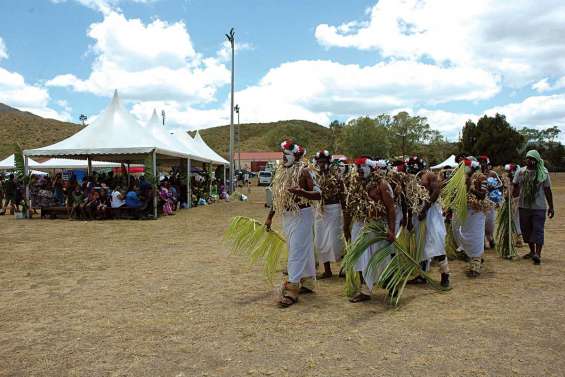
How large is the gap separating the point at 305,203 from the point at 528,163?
424 cm

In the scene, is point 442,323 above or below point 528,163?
below

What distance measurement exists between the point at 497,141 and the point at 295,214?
55596mm

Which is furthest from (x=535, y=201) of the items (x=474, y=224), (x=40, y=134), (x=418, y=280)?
(x=40, y=134)

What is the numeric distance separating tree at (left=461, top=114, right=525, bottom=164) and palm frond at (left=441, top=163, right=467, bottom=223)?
5172 cm

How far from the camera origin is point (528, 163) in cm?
732

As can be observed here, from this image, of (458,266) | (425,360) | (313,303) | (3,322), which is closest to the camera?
(425,360)

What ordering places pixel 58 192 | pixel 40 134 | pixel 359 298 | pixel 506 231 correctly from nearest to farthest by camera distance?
pixel 359 298 → pixel 506 231 → pixel 58 192 → pixel 40 134

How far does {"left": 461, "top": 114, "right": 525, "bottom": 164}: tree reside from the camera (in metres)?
54.2

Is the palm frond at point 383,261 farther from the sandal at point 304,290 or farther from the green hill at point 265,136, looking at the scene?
the green hill at point 265,136

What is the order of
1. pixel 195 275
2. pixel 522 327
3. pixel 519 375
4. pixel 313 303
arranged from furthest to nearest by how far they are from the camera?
1. pixel 195 275
2. pixel 313 303
3. pixel 522 327
4. pixel 519 375

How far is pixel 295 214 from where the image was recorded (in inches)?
202

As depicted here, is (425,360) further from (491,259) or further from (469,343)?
(491,259)

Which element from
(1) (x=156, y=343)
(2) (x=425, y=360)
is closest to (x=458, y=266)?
(2) (x=425, y=360)

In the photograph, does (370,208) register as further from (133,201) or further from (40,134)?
(40,134)
